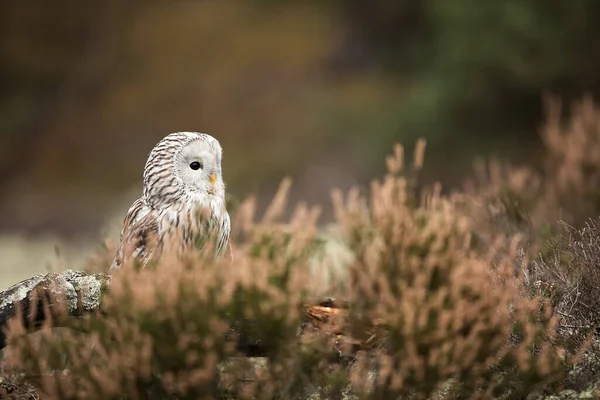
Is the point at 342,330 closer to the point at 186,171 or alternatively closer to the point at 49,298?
the point at 186,171

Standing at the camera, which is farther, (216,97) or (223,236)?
(216,97)

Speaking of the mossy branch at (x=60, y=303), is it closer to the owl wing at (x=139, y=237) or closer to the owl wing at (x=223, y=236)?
the owl wing at (x=139, y=237)

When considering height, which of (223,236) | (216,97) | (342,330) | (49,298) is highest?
(216,97)

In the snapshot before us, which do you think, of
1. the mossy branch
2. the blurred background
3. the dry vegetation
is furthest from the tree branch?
the blurred background

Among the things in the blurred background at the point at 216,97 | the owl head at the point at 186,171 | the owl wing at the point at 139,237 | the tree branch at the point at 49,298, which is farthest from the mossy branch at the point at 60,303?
the blurred background at the point at 216,97

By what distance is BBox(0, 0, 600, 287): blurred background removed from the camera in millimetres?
12914

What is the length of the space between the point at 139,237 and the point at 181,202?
0.89 feet

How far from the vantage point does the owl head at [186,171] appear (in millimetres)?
4328

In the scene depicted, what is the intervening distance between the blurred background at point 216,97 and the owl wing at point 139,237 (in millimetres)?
7221

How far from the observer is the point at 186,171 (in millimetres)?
4340

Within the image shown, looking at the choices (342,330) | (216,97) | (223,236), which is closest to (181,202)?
(223,236)

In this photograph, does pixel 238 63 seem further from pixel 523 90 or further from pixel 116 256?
pixel 116 256

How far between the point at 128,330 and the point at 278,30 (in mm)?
13291

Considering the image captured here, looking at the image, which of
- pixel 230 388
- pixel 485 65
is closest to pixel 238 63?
pixel 485 65
